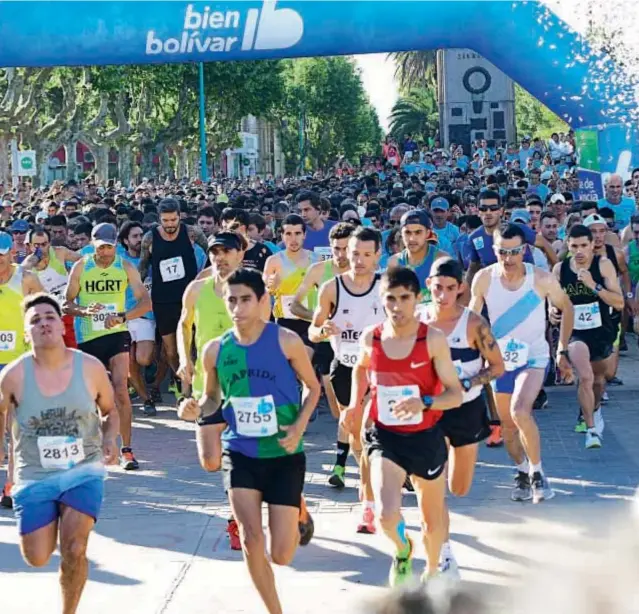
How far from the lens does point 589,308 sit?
33.0 feet

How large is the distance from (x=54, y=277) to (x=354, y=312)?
3774mm

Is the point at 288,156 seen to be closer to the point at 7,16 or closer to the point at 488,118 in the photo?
the point at 488,118

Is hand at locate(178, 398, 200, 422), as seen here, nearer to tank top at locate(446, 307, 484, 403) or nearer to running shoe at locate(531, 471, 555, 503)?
tank top at locate(446, 307, 484, 403)

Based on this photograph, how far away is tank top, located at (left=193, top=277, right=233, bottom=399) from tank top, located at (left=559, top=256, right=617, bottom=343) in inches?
126

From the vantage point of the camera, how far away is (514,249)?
8445 mm

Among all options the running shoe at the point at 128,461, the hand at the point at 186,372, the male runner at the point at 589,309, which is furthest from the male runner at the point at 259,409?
the male runner at the point at 589,309

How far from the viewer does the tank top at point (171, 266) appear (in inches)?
464

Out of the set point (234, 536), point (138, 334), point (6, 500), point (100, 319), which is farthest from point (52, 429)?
point (138, 334)

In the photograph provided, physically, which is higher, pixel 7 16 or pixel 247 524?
pixel 7 16

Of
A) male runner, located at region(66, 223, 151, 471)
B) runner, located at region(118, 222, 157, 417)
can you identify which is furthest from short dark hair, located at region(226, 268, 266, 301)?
runner, located at region(118, 222, 157, 417)

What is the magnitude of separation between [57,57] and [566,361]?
9889mm

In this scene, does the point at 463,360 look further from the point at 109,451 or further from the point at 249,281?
the point at 109,451

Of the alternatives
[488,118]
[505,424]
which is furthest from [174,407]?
[488,118]

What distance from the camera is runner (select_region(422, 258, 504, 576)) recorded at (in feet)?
23.7
